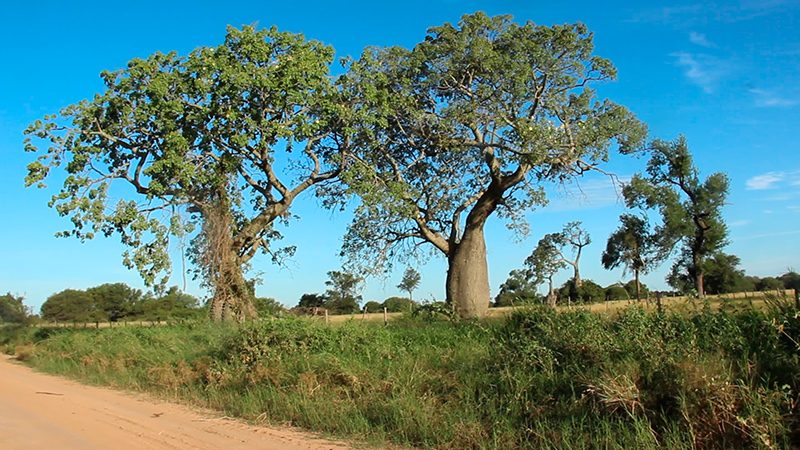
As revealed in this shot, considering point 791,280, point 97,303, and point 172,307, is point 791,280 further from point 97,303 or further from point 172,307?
point 97,303

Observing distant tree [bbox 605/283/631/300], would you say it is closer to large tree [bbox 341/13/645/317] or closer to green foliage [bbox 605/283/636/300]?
green foliage [bbox 605/283/636/300]

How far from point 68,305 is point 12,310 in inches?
308

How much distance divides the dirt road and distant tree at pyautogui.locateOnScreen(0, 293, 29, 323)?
1457 inches

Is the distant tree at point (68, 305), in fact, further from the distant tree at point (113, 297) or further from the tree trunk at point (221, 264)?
the tree trunk at point (221, 264)

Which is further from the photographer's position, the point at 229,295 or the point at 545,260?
the point at 545,260

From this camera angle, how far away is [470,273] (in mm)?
22625

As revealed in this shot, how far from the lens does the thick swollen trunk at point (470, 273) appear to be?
22.5 m

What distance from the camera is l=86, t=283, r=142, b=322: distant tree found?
5871cm

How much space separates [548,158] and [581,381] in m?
14.7

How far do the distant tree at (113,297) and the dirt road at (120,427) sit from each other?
4757cm

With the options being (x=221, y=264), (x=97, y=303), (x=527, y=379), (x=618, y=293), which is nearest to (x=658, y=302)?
(x=618, y=293)

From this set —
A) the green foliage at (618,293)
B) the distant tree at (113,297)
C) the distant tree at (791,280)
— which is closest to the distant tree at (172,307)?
the distant tree at (113,297)

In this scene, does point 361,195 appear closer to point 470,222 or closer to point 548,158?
point 470,222

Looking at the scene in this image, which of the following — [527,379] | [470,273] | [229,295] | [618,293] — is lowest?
[527,379]
